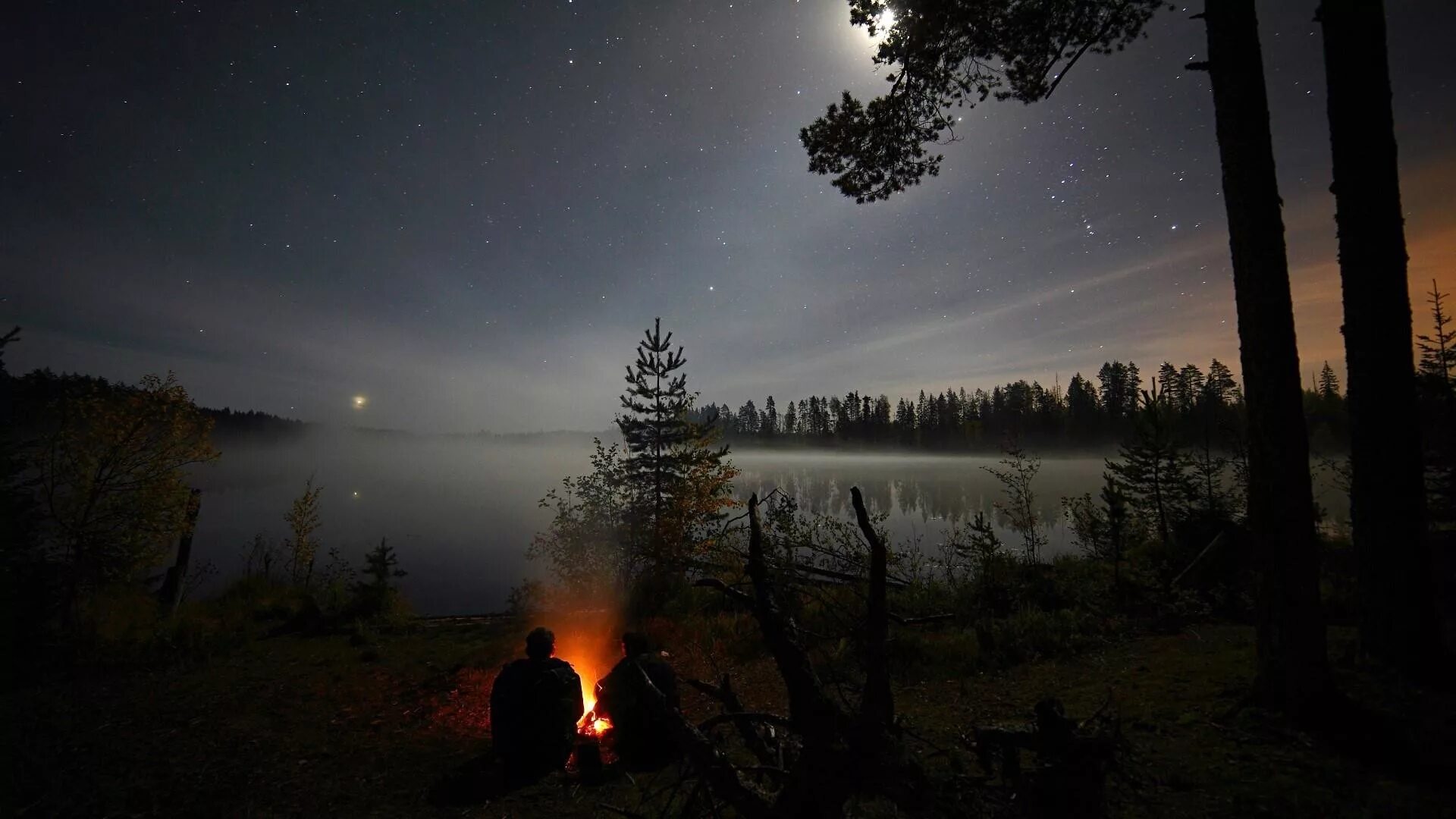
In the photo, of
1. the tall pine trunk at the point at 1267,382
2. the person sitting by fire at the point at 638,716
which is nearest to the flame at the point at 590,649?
the person sitting by fire at the point at 638,716

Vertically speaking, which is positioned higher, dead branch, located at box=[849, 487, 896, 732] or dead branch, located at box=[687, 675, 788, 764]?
dead branch, located at box=[849, 487, 896, 732]

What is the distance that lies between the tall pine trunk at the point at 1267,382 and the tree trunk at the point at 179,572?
23.7 m

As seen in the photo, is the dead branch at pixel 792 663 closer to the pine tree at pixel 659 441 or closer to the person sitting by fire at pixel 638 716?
the person sitting by fire at pixel 638 716

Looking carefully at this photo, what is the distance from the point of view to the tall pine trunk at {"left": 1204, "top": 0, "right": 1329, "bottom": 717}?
4625 mm

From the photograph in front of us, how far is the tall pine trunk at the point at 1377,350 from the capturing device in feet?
16.5

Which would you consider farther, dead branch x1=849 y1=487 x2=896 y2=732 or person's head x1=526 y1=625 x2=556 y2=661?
person's head x1=526 y1=625 x2=556 y2=661

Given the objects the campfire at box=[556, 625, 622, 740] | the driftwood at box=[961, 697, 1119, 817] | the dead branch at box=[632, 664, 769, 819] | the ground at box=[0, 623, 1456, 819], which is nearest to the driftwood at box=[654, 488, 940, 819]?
the dead branch at box=[632, 664, 769, 819]

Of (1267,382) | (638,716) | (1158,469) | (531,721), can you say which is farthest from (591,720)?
(1158,469)

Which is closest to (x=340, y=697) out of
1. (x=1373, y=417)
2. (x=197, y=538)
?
(x=1373, y=417)

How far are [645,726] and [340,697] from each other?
6.93m

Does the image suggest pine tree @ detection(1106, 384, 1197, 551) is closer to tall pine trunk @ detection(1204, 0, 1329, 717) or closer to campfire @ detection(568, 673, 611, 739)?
tall pine trunk @ detection(1204, 0, 1329, 717)

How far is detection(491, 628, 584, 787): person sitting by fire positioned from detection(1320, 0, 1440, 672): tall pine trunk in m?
9.66

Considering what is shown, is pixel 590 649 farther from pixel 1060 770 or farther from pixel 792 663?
pixel 1060 770

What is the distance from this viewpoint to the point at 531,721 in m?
6.78
